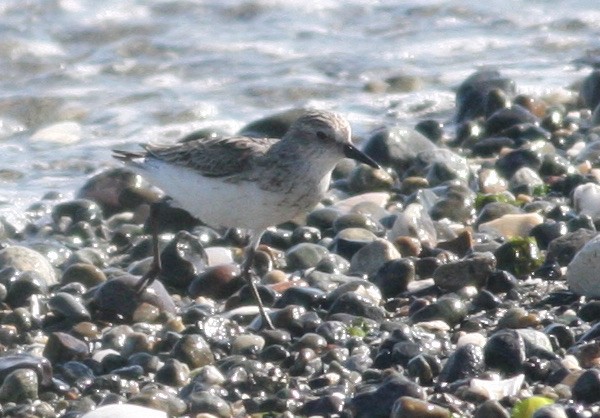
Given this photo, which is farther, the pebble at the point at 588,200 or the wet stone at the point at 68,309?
the pebble at the point at 588,200

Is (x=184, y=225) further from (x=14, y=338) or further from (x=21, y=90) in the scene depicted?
(x=21, y=90)

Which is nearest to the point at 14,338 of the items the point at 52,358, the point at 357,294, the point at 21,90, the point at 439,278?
the point at 52,358

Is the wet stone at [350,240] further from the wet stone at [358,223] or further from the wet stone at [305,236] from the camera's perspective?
the wet stone at [305,236]

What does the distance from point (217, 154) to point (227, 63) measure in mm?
5604

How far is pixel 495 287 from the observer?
18.1ft

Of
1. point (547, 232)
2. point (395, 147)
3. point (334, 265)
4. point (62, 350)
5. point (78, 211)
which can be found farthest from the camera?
point (395, 147)

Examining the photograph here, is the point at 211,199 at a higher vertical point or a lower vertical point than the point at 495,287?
higher

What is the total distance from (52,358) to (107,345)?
256mm

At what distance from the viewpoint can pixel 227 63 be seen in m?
11.3

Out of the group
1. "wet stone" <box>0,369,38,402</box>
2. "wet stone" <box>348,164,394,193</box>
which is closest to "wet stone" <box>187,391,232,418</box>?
"wet stone" <box>0,369,38,402</box>

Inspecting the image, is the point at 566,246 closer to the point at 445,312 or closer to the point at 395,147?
the point at 445,312

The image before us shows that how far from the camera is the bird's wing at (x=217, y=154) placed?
5719mm

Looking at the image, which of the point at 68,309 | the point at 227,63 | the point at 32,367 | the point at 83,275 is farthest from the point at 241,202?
the point at 227,63

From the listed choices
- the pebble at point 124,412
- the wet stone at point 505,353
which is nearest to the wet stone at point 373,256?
the wet stone at point 505,353
